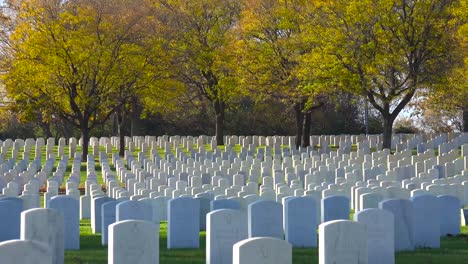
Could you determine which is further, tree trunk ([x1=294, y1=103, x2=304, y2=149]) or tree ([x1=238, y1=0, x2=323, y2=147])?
tree trunk ([x1=294, y1=103, x2=304, y2=149])

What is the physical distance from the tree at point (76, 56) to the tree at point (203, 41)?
13.4ft

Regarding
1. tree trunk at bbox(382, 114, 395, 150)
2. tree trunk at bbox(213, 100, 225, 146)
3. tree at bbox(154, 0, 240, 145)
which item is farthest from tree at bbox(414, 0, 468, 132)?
tree trunk at bbox(213, 100, 225, 146)

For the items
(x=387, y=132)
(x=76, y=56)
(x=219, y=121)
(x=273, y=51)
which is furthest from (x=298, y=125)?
(x=76, y=56)

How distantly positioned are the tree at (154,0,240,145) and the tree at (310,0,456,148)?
24.2 ft

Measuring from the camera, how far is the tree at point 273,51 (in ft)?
134

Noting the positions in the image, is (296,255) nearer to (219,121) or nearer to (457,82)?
(457,82)

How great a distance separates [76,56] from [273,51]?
9.67 meters

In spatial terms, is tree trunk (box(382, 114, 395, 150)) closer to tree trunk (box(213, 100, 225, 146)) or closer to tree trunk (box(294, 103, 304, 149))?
tree trunk (box(294, 103, 304, 149))

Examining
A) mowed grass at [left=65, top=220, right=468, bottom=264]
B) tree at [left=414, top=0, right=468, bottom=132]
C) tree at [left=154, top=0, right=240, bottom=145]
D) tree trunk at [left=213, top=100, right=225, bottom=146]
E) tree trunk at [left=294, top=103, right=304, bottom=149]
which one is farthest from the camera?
tree trunk at [left=213, top=100, right=225, bottom=146]

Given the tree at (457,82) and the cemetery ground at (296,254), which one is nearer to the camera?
the cemetery ground at (296,254)

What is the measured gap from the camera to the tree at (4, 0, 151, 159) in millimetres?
36281

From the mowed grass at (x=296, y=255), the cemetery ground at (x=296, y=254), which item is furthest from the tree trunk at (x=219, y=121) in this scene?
the mowed grass at (x=296, y=255)

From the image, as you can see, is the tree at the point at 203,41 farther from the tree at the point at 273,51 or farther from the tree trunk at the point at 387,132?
the tree trunk at the point at 387,132

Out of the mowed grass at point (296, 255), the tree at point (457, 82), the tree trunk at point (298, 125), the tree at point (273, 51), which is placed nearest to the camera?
the mowed grass at point (296, 255)
